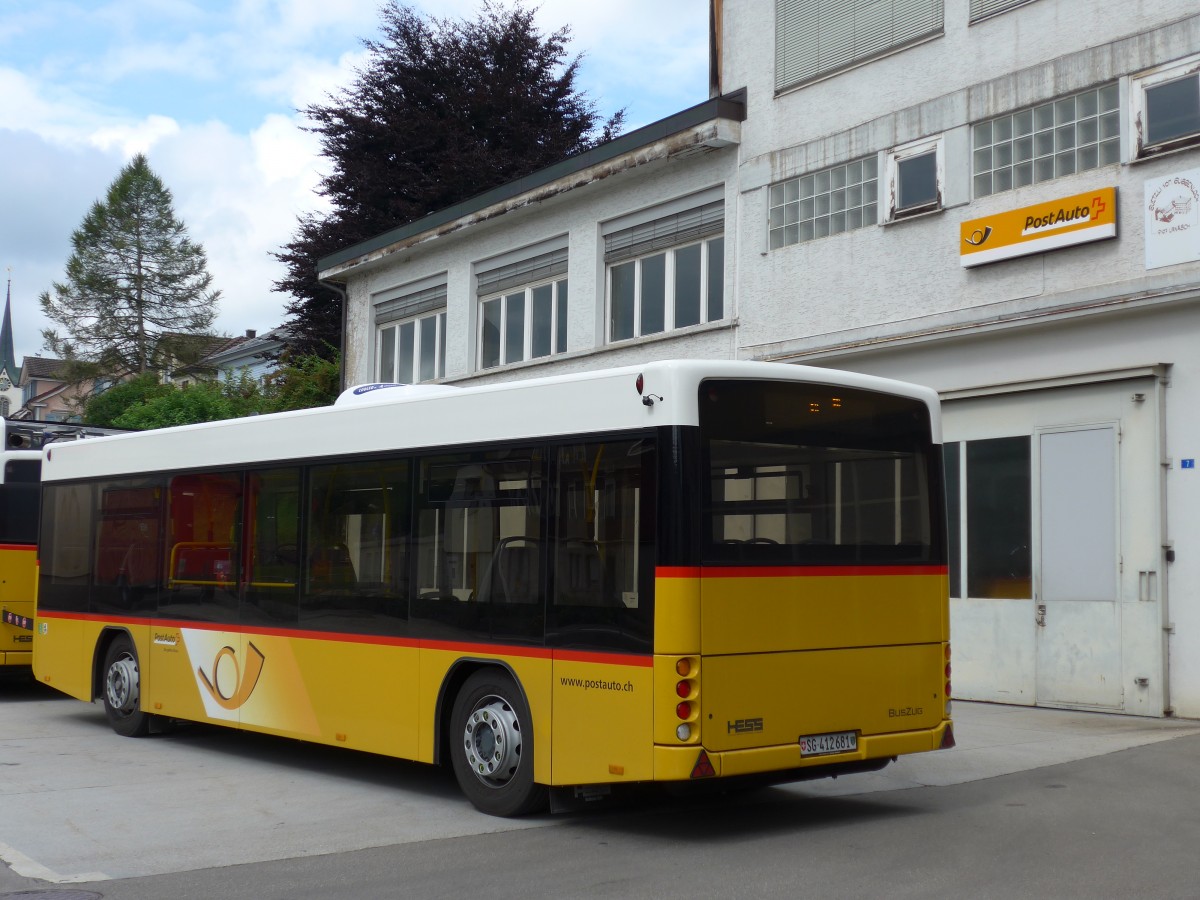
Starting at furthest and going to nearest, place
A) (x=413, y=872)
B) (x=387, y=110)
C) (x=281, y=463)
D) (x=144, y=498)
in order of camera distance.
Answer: (x=387, y=110), (x=144, y=498), (x=281, y=463), (x=413, y=872)

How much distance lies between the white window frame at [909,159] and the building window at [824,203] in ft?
0.94

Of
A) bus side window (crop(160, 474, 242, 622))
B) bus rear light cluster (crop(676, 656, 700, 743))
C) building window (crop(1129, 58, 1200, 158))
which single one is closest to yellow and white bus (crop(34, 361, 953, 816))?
bus rear light cluster (crop(676, 656, 700, 743))

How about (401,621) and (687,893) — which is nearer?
(687,893)

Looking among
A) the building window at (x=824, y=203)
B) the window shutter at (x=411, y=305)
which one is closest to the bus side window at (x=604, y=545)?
the building window at (x=824, y=203)

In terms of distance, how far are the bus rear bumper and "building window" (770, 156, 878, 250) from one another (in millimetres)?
9098

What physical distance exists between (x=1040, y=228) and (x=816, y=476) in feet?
24.1

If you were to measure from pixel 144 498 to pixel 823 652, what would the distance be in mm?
7103

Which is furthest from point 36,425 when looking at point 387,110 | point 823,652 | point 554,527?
point 387,110

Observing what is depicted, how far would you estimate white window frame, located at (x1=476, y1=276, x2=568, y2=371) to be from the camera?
22719 mm

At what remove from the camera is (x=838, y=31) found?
17.4 meters

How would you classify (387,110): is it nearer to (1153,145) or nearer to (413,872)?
(1153,145)

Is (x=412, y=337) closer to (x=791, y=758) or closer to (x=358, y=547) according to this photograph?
(x=358, y=547)

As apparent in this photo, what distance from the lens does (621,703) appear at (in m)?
7.88

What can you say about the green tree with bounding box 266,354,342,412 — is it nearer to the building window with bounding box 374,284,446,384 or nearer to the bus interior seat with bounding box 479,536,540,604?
the building window with bounding box 374,284,446,384
